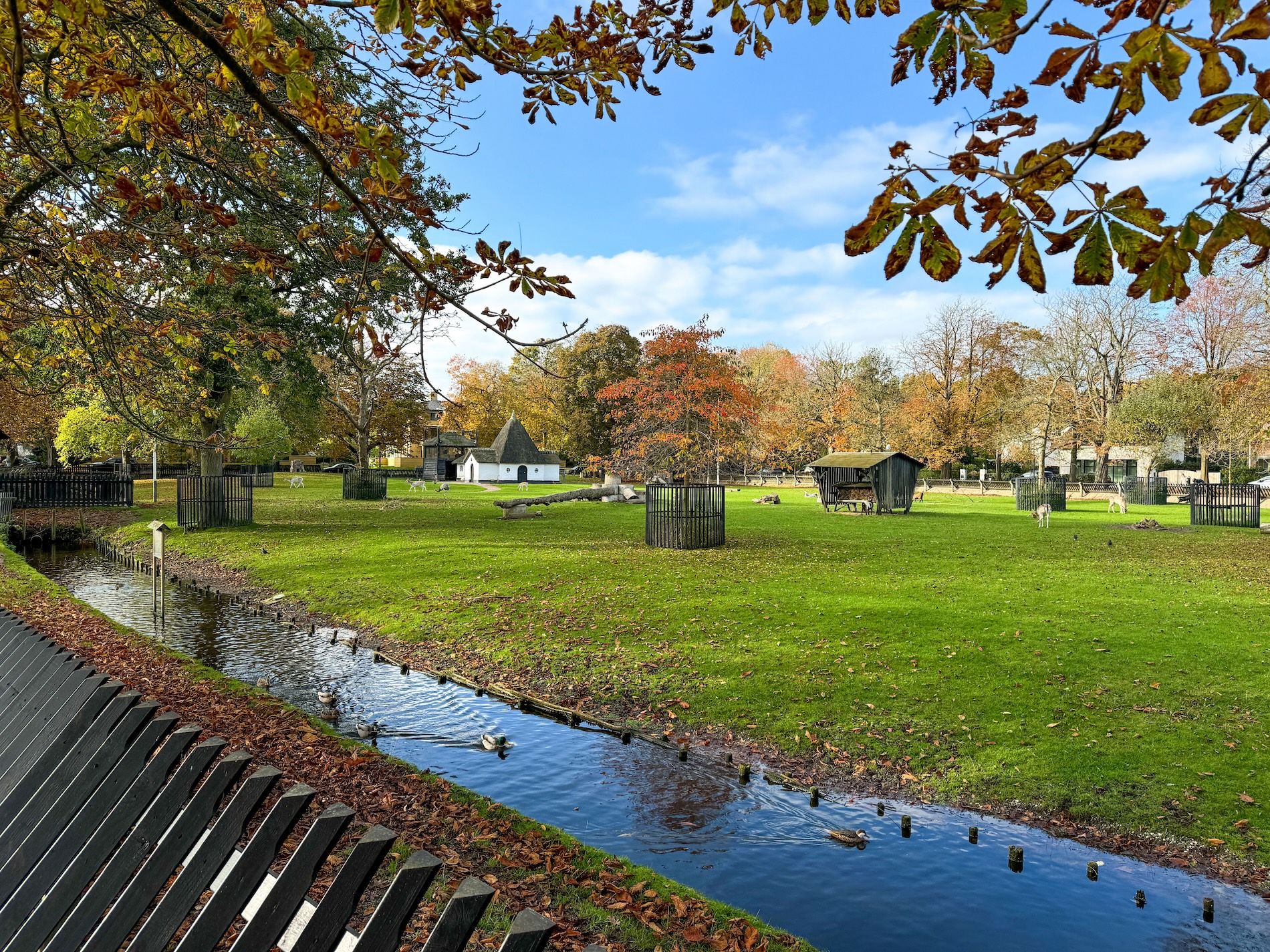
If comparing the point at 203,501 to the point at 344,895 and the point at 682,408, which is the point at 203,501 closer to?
the point at 682,408

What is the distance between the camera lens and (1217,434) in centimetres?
4172

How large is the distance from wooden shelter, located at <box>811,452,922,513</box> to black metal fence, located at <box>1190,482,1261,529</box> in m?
9.74

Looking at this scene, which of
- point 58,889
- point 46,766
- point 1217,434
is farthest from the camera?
point 1217,434

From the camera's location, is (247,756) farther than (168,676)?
No

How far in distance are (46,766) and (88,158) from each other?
530cm

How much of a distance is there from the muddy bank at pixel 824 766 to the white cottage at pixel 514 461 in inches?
2077

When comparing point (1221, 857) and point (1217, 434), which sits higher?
point (1217, 434)

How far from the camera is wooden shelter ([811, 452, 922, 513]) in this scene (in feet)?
101

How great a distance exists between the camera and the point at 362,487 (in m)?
37.5

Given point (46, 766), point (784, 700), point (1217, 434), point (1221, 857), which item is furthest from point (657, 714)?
point (1217, 434)

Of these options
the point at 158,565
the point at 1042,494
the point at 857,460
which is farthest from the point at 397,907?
the point at 1042,494

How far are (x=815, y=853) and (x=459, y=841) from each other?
2.65 m

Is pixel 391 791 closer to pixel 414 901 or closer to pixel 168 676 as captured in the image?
pixel 168 676

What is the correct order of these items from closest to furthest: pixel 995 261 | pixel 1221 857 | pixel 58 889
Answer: pixel 995 261
pixel 58 889
pixel 1221 857
